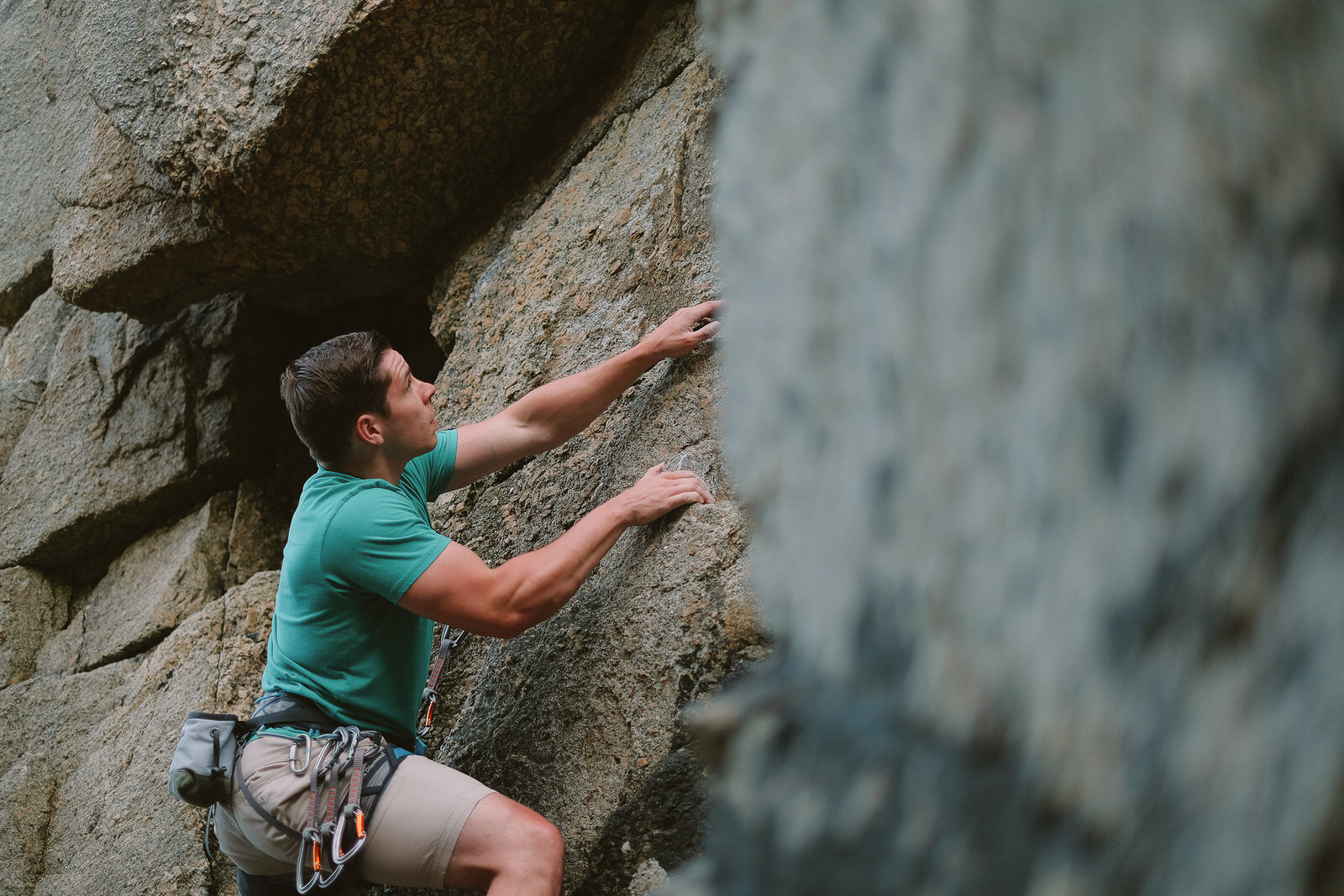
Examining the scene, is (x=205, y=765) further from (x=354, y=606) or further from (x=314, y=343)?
(x=314, y=343)

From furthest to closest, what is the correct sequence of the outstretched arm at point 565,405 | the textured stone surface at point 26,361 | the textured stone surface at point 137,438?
the textured stone surface at point 26,361, the textured stone surface at point 137,438, the outstretched arm at point 565,405

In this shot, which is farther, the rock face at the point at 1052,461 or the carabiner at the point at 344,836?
the carabiner at the point at 344,836

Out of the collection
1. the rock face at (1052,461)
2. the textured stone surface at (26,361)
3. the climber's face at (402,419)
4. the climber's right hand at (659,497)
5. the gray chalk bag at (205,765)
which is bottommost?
the gray chalk bag at (205,765)

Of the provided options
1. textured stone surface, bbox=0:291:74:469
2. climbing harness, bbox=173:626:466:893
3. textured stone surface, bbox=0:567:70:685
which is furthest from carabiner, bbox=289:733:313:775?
textured stone surface, bbox=0:291:74:469

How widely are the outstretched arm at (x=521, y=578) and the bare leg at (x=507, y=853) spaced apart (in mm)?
389

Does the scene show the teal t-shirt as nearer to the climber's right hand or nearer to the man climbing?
the man climbing

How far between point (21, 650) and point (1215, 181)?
5.88 meters

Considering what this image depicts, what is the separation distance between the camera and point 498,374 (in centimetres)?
317

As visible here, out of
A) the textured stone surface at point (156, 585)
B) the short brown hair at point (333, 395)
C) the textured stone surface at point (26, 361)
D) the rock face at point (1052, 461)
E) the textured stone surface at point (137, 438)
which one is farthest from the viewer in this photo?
the textured stone surface at point (26, 361)

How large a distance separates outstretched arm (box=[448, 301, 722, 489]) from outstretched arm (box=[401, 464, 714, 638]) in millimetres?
468

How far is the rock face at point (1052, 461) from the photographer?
0.44 metres

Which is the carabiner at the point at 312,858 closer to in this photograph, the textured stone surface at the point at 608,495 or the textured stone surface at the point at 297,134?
the textured stone surface at the point at 608,495

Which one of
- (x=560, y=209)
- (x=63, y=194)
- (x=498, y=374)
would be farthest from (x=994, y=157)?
(x=63, y=194)

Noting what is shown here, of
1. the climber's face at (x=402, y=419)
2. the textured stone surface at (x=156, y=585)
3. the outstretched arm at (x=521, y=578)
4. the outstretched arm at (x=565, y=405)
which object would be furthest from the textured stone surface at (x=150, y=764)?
the outstretched arm at (x=521, y=578)
